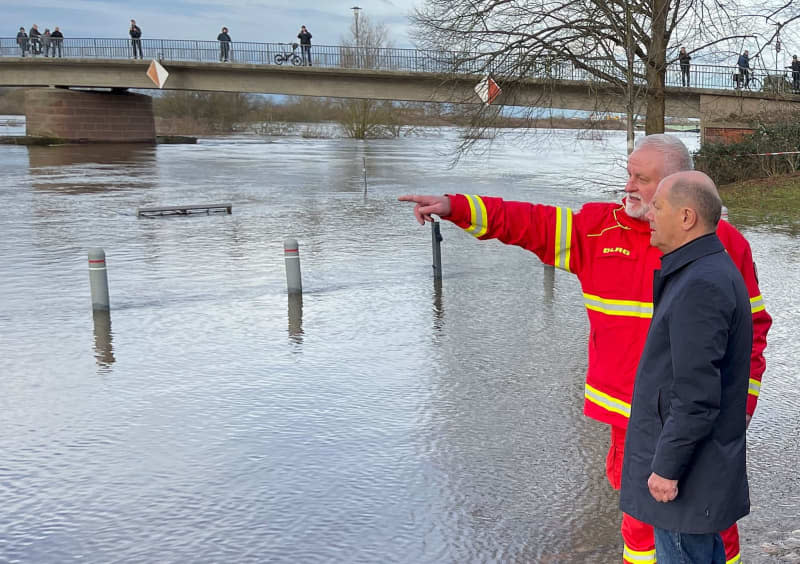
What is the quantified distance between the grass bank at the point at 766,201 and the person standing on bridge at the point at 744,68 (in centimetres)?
290

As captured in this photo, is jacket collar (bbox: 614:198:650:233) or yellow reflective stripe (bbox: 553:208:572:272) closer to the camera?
jacket collar (bbox: 614:198:650:233)

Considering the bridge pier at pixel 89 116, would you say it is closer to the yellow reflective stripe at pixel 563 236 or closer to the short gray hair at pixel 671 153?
the yellow reflective stripe at pixel 563 236

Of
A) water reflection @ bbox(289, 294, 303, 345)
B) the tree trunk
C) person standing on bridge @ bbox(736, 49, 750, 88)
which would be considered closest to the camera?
water reflection @ bbox(289, 294, 303, 345)

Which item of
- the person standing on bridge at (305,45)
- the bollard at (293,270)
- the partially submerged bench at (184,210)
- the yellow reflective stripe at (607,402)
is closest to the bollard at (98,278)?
the bollard at (293,270)

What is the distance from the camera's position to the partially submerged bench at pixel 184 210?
68.1 feet

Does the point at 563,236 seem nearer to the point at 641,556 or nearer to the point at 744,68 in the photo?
the point at 641,556

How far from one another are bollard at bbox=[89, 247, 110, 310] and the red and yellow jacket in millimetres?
7269

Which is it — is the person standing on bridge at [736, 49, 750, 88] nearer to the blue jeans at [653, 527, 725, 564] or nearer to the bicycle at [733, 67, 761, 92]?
the bicycle at [733, 67, 761, 92]

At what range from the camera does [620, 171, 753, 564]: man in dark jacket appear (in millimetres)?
2850

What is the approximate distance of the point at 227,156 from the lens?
49.1m

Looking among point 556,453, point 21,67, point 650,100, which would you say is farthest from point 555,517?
point 21,67

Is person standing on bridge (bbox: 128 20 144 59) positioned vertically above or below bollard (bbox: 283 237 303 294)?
above

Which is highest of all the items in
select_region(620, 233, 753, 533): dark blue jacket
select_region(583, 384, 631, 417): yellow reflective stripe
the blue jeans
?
select_region(620, 233, 753, 533): dark blue jacket

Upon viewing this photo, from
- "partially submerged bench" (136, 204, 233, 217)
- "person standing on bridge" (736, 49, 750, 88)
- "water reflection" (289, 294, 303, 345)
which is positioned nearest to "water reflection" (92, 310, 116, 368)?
"water reflection" (289, 294, 303, 345)
